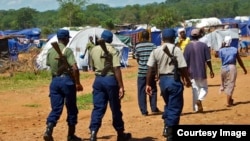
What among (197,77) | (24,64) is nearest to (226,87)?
(197,77)

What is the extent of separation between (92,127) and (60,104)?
25.8 inches

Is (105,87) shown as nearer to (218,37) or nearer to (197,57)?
(197,57)

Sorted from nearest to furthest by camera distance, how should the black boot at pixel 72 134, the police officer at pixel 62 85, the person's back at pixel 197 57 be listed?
1. the police officer at pixel 62 85
2. the black boot at pixel 72 134
3. the person's back at pixel 197 57

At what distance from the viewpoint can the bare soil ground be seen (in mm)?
8609

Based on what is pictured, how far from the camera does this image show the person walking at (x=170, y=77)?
7293 mm

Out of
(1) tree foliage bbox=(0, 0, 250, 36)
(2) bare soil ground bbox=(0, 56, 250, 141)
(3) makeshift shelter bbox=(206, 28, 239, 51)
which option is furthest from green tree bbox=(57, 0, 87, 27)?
(2) bare soil ground bbox=(0, 56, 250, 141)

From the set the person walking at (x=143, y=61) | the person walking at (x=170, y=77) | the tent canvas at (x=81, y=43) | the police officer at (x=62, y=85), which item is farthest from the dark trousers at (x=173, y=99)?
the tent canvas at (x=81, y=43)

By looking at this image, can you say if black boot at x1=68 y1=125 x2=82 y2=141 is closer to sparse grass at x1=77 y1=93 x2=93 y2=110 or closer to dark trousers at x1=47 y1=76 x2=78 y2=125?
dark trousers at x1=47 y1=76 x2=78 y2=125

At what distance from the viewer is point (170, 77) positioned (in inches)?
290

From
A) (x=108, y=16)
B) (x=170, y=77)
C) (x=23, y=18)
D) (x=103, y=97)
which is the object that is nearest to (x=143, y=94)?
(x=170, y=77)

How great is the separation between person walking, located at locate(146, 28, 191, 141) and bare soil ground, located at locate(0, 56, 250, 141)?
67 centimetres

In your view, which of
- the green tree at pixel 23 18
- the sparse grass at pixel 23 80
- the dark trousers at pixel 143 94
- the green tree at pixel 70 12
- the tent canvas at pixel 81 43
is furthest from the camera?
the green tree at pixel 23 18

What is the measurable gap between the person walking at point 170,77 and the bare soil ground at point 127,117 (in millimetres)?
667

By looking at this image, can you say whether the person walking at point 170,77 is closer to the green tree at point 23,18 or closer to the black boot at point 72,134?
the black boot at point 72,134
